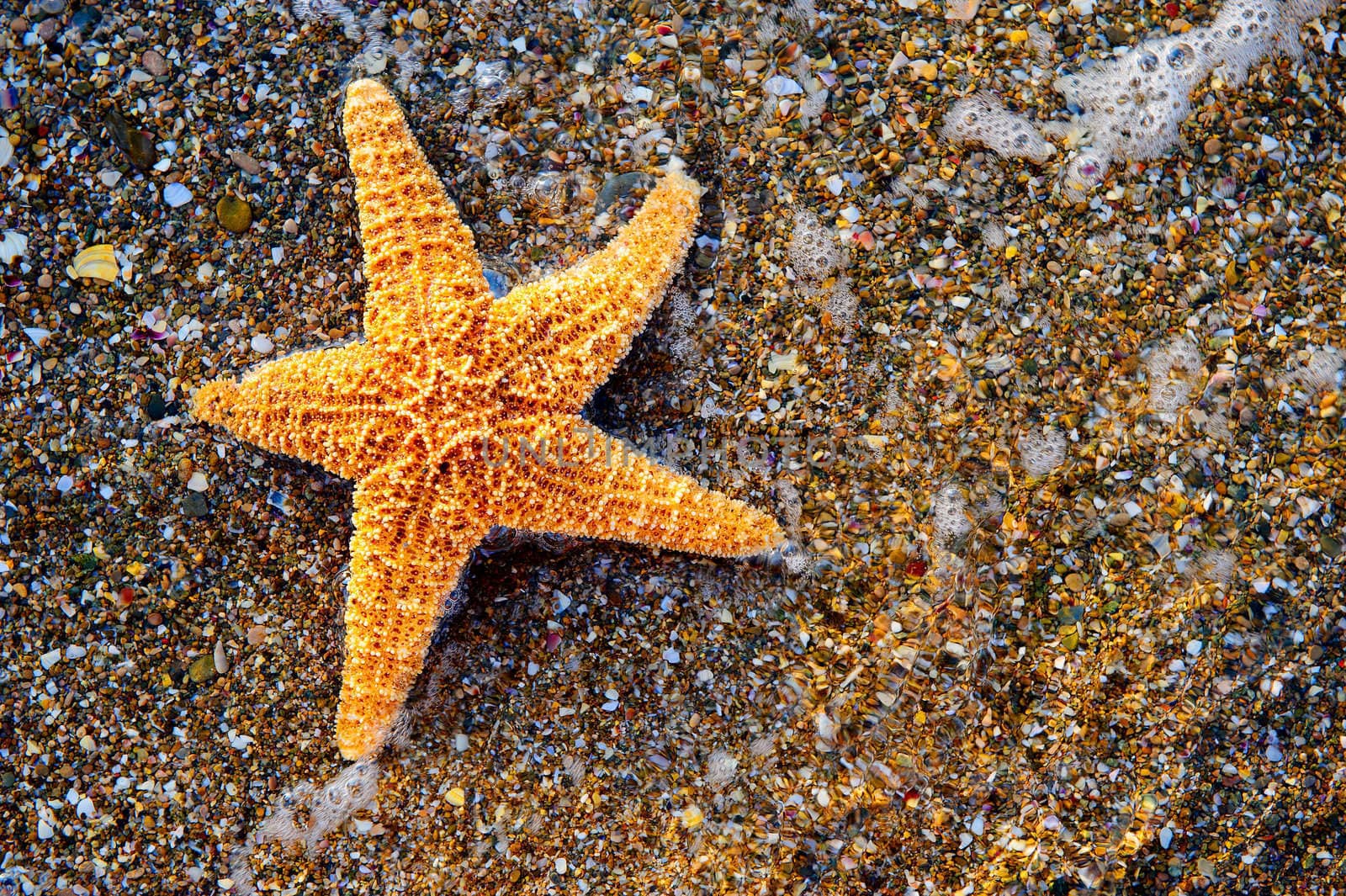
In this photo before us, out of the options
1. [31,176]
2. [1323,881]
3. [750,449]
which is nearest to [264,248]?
[31,176]

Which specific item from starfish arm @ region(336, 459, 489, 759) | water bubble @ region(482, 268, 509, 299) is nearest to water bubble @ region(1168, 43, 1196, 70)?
water bubble @ region(482, 268, 509, 299)

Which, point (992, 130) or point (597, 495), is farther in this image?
point (992, 130)

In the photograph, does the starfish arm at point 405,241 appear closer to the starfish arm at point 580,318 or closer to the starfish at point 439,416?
the starfish at point 439,416

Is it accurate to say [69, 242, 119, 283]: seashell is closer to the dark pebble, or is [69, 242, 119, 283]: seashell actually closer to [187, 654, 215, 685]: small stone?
the dark pebble

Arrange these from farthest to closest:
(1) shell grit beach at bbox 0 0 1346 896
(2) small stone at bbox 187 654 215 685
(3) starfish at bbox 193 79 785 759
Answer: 1. (2) small stone at bbox 187 654 215 685
2. (1) shell grit beach at bbox 0 0 1346 896
3. (3) starfish at bbox 193 79 785 759

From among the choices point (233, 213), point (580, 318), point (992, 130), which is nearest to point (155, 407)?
point (233, 213)

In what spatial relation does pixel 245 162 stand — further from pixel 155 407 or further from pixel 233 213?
pixel 155 407
